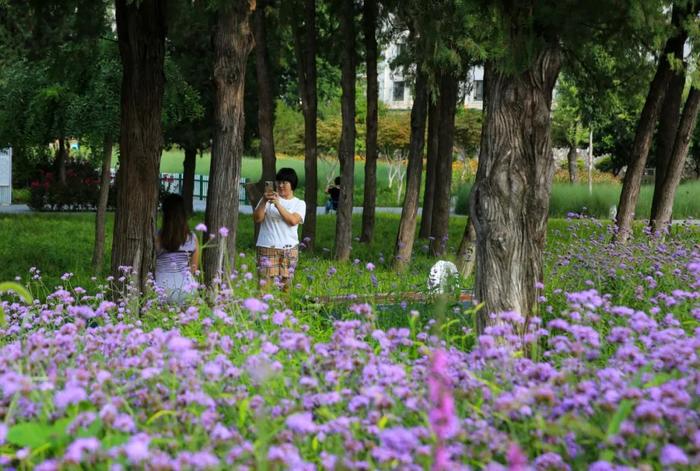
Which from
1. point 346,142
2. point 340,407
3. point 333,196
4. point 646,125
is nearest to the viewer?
point 340,407

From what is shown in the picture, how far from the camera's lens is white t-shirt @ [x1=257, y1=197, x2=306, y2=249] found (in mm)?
8164

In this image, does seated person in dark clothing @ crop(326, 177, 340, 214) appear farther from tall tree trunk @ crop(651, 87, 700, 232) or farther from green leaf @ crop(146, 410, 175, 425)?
green leaf @ crop(146, 410, 175, 425)

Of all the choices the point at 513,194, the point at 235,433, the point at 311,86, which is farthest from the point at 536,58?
the point at 311,86

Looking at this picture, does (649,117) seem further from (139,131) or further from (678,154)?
(139,131)

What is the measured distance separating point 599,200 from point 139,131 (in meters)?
21.7

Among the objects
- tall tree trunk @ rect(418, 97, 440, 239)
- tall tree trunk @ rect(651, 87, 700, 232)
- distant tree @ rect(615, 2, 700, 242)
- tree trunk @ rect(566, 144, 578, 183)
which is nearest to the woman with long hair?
distant tree @ rect(615, 2, 700, 242)

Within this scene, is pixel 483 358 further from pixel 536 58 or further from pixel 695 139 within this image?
pixel 695 139

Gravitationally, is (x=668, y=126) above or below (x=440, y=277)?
above

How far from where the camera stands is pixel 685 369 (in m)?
3.00

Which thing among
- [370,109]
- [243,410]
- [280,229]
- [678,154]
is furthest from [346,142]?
[243,410]

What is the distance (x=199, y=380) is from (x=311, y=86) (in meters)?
12.3

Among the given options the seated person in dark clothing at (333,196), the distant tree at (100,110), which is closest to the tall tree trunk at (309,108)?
the distant tree at (100,110)

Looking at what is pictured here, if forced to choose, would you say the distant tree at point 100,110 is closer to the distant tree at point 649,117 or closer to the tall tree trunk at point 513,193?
the distant tree at point 649,117

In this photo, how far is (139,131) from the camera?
7727 mm
